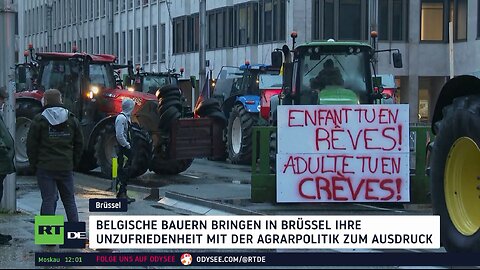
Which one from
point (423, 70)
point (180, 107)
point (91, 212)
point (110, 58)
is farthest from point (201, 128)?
point (423, 70)

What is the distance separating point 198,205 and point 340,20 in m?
27.8

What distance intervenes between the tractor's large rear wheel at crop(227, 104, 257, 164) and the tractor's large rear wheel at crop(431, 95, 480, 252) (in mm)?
13697

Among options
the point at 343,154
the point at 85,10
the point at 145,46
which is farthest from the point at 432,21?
the point at 85,10

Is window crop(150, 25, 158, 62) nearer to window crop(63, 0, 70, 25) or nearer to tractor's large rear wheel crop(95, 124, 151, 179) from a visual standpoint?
window crop(63, 0, 70, 25)

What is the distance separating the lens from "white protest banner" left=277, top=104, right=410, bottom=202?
13.1 m

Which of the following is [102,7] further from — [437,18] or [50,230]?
[50,230]

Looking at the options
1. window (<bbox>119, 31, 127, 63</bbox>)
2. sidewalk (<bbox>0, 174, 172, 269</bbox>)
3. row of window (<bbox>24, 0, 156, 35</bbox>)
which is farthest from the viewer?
row of window (<bbox>24, 0, 156, 35</bbox>)

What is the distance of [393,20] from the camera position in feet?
136

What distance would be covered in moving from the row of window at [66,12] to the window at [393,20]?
20.0m

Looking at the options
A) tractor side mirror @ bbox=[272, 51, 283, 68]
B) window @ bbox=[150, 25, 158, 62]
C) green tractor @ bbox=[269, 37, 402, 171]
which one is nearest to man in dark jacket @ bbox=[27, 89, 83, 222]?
green tractor @ bbox=[269, 37, 402, 171]

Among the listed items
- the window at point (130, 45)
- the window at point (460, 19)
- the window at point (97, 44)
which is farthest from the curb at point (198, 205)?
the window at point (97, 44)

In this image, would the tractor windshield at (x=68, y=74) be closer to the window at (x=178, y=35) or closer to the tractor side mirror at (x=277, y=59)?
the tractor side mirror at (x=277, y=59)

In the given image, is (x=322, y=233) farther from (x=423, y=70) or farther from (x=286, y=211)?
(x=423, y=70)

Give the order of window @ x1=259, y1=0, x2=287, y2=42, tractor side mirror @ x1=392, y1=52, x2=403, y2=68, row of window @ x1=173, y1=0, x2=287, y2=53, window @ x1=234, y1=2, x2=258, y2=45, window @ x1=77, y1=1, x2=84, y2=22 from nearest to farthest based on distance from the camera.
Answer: tractor side mirror @ x1=392, y1=52, x2=403, y2=68 < window @ x1=259, y1=0, x2=287, y2=42 < row of window @ x1=173, y1=0, x2=287, y2=53 < window @ x1=234, y1=2, x2=258, y2=45 < window @ x1=77, y1=1, x2=84, y2=22
